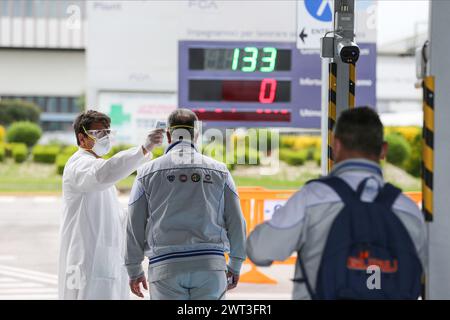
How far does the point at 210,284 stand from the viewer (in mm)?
4969

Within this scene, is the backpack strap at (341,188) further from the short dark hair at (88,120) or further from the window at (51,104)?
the window at (51,104)

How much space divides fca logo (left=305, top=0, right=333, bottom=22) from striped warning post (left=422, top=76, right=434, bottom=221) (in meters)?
7.65

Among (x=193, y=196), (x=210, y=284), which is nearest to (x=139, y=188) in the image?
(x=193, y=196)

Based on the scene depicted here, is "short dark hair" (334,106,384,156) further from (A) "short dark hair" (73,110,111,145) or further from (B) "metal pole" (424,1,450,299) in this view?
(A) "short dark hair" (73,110,111,145)

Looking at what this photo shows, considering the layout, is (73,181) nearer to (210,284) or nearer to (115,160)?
(115,160)

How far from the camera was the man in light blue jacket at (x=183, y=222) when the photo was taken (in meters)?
4.95

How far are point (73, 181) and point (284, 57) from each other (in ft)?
26.7

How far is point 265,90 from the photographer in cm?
1317

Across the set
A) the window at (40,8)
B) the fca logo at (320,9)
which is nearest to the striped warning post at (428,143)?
the fca logo at (320,9)

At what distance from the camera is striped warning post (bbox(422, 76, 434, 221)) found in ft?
15.7

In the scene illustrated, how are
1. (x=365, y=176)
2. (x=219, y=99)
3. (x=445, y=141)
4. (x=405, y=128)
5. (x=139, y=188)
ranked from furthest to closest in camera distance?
(x=405, y=128) < (x=219, y=99) < (x=139, y=188) < (x=445, y=141) < (x=365, y=176)

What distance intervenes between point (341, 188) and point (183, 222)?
1.59 metres

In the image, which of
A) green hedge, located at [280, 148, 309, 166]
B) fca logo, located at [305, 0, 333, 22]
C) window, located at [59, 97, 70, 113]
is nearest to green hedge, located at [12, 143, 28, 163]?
green hedge, located at [280, 148, 309, 166]

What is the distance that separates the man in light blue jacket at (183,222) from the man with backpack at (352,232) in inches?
50.7
